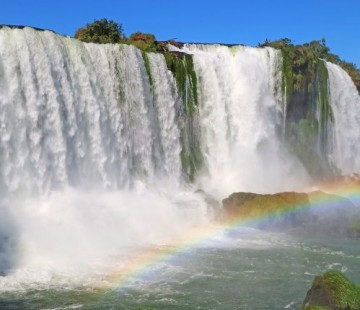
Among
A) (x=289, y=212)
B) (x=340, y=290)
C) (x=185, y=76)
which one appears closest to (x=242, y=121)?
(x=185, y=76)

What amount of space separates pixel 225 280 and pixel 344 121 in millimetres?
19765

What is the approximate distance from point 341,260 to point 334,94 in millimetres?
16489

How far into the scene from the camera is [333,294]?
9750 millimetres

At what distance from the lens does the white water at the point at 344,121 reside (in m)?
29.4

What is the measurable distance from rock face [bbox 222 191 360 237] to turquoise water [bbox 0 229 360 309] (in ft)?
4.85

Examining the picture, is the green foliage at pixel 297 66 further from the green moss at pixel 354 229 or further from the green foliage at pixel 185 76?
the green moss at pixel 354 229

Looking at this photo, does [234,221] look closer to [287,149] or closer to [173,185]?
[173,185]

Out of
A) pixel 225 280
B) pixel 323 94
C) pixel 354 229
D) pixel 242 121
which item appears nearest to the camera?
pixel 225 280

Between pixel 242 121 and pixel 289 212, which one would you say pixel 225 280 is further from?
pixel 242 121

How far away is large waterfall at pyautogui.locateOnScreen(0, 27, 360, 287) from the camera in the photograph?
50.9 ft

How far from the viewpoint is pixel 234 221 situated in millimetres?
18500

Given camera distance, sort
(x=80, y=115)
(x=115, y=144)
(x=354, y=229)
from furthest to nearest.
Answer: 1. (x=115, y=144)
2. (x=80, y=115)
3. (x=354, y=229)

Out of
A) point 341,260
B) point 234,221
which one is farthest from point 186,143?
point 341,260

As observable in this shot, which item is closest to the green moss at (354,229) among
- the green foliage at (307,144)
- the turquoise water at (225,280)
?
the turquoise water at (225,280)
